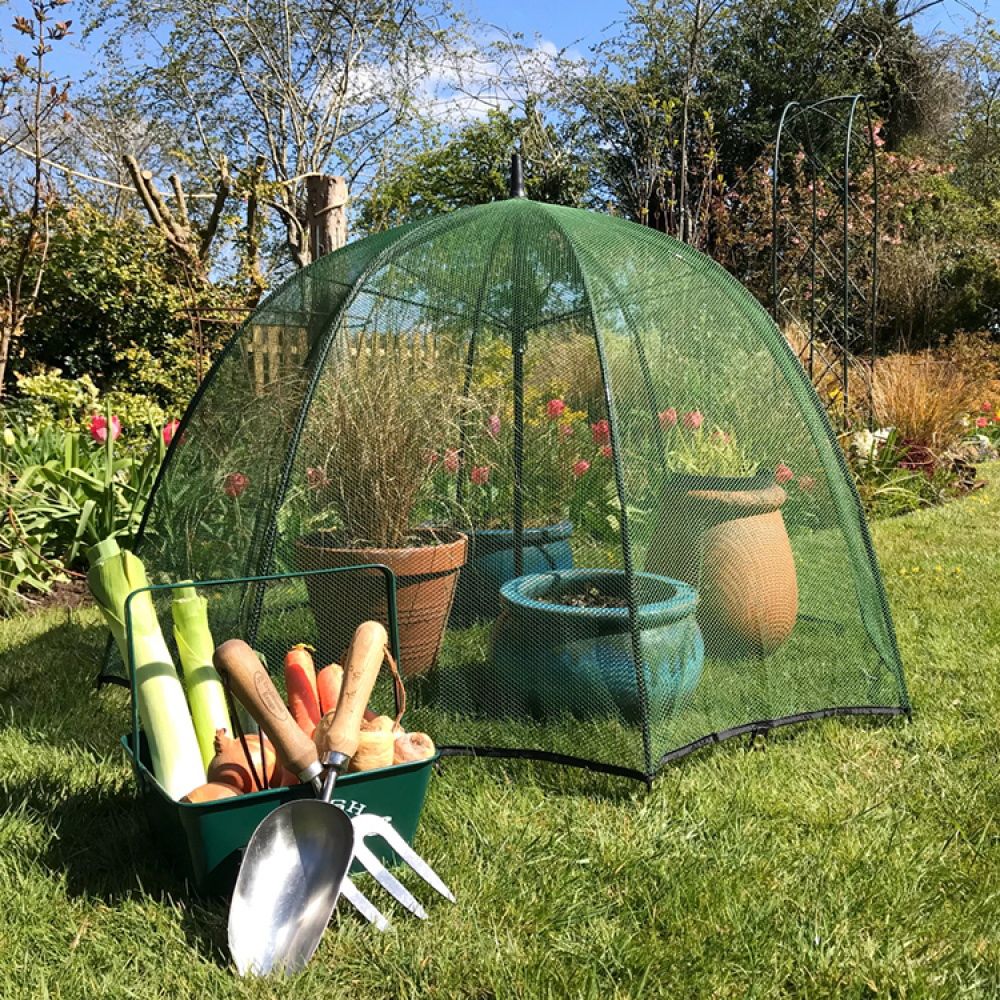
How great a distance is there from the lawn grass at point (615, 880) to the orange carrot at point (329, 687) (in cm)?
39

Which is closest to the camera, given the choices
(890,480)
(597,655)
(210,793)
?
(210,793)

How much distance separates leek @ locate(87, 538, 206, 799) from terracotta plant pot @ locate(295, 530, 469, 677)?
574 mm

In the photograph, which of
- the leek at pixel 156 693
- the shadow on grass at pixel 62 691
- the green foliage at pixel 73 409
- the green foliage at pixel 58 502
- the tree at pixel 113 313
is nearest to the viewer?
the leek at pixel 156 693

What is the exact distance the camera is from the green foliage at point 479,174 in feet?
31.9

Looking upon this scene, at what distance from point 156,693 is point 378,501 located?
3.04 ft

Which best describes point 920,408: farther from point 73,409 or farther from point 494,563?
point 73,409

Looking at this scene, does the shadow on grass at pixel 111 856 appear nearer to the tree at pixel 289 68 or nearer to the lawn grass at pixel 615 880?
the lawn grass at pixel 615 880

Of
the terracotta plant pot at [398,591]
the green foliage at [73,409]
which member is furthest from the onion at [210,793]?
the green foliage at [73,409]

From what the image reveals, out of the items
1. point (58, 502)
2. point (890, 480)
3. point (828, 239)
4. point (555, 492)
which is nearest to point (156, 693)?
point (555, 492)

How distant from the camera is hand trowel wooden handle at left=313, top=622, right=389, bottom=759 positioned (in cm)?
158

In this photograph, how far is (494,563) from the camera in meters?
2.45

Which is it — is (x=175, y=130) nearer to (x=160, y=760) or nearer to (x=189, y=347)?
(x=189, y=347)

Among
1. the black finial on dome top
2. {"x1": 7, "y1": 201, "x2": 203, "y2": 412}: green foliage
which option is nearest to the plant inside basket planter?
the black finial on dome top

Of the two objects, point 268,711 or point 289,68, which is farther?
point 289,68
